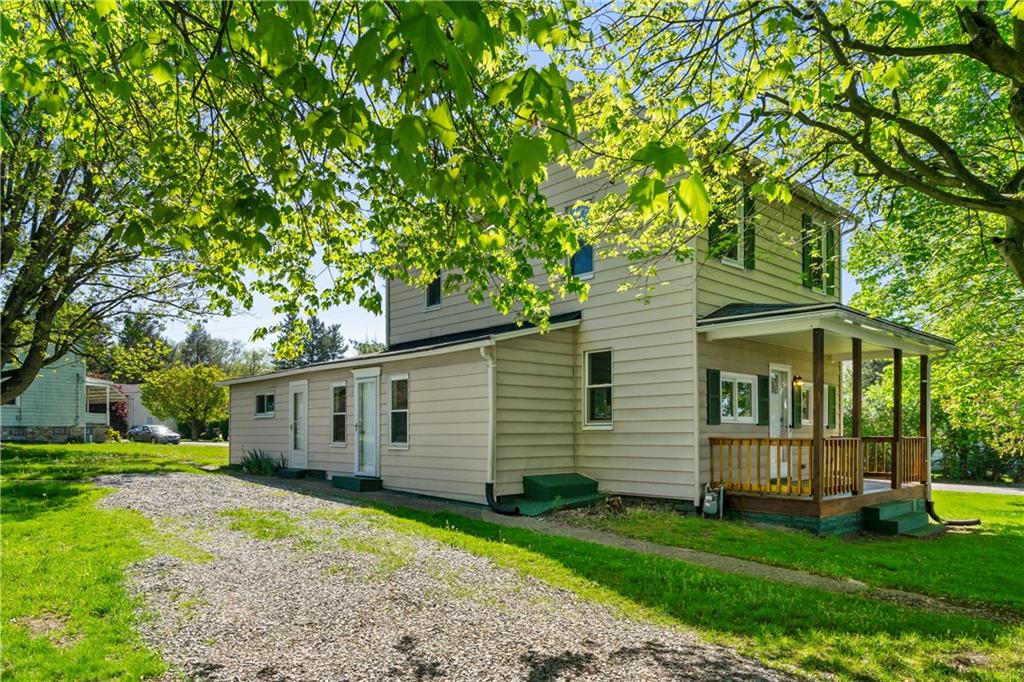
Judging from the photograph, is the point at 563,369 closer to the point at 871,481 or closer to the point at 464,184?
the point at 871,481

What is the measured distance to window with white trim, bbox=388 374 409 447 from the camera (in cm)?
1316

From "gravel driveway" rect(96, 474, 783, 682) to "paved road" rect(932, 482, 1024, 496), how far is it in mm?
17500

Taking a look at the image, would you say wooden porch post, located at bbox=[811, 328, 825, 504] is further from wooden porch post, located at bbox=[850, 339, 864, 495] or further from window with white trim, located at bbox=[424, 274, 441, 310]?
window with white trim, located at bbox=[424, 274, 441, 310]

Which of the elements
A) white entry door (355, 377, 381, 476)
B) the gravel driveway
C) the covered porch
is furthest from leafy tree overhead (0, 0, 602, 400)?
white entry door (355, 377, 381, 476)

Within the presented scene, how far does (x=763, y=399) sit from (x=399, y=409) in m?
7.49

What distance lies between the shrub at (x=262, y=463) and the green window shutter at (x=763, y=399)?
1191 centimetres

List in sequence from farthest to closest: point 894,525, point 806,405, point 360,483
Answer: point 806,405
point 360,483
point 894,525

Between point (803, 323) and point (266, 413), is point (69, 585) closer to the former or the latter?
point (803, 323)

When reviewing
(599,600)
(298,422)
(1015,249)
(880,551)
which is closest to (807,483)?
(880,551)

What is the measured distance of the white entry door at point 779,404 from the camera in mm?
12672

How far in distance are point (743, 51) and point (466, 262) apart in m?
4.39

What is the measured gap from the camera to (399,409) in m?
13.3

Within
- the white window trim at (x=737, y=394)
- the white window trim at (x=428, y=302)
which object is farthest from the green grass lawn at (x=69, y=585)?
the white window trim at (x=737, y=394)

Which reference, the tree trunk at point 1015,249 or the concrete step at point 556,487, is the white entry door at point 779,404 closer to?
the concrete step at point 556,487
